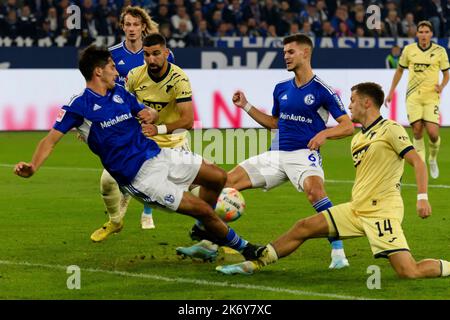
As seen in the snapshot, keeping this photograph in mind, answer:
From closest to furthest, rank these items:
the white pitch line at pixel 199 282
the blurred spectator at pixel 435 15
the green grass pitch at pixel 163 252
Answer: the white pitch line at pixel 199 282 → the green grass pitch at pixel 163 252 → the blurred spectator at pixel 435 15

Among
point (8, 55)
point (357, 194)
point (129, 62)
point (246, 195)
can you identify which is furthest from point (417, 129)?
point (8, 55)

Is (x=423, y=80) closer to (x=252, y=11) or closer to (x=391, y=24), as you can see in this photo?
(x=391, y=24)

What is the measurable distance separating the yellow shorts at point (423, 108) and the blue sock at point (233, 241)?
344 inches

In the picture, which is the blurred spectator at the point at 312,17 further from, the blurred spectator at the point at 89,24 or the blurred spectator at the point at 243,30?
the blurred spectator at the point at 89,24

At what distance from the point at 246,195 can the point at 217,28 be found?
1315 centimetres

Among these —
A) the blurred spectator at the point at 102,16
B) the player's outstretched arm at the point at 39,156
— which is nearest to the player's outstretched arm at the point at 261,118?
the player's outstretched arm at the point at 39,156

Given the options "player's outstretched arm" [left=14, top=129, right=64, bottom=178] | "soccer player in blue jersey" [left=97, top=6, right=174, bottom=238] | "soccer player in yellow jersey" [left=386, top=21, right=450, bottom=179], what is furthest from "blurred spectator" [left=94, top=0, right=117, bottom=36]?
"player's outstretched arm" [left=14, top=129, right=64, bottom=178]

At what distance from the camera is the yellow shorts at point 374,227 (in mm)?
9094

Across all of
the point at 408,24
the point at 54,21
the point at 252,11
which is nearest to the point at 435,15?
the point at 408,24

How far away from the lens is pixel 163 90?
11.3 metres

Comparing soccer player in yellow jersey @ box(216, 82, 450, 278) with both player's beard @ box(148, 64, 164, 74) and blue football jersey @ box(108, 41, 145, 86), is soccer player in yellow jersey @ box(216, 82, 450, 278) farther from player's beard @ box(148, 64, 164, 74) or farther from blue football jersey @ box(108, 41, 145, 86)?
blue football jersey @ box(108, 41, 145, 86)

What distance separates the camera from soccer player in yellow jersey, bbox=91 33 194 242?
35.7 ft

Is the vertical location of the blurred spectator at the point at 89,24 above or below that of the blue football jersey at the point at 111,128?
below

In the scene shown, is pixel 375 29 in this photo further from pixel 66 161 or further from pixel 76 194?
pixel 76 194
